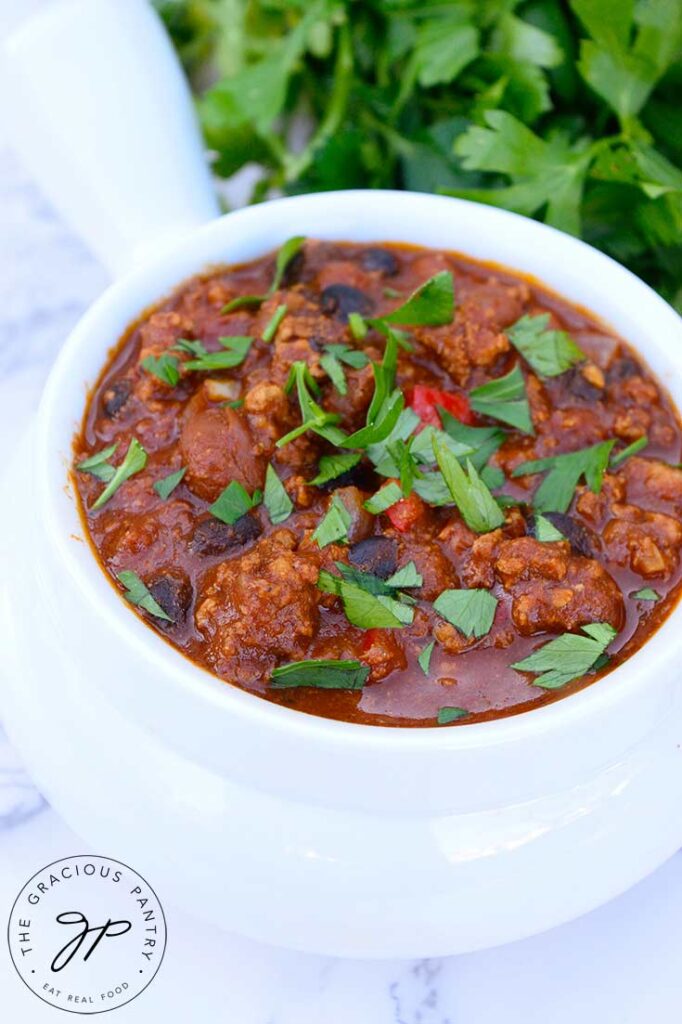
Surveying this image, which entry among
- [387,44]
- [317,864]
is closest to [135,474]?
[317,864]

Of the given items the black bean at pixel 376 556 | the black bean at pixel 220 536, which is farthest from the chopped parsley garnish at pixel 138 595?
the black bean at pixel 376 556

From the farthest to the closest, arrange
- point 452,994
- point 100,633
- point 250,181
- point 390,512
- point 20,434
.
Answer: point 250,181
point 20,434
point 452,994
point 390,512
point 100,633

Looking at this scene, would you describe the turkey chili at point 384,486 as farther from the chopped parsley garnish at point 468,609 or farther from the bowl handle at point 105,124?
the bowl handle at point 105,124

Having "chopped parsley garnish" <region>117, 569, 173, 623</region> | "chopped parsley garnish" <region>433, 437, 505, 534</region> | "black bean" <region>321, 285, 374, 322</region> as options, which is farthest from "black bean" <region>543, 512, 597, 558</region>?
"chopped parsley garnish" <region>117, 569, 173, 623</region>

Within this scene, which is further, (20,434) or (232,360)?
(20,434)

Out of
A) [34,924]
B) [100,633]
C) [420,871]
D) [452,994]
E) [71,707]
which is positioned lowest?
[452,994]

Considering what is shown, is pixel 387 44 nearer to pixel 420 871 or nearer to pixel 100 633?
pixel 100 633
